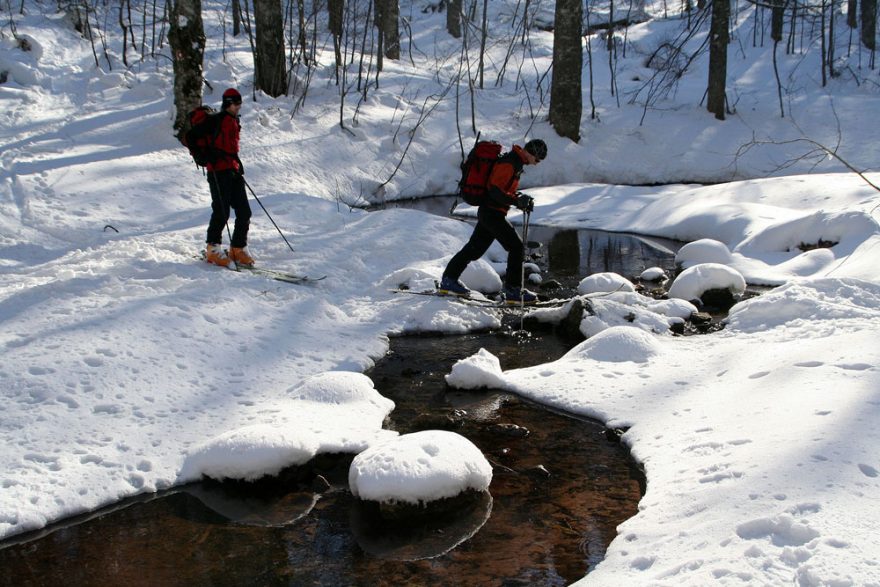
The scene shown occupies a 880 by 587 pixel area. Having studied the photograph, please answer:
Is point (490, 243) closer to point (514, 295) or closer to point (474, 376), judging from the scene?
point (514, 295)

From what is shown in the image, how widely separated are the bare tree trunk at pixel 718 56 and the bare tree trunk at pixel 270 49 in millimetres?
8862

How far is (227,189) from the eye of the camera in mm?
8070

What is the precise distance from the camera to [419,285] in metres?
8.62

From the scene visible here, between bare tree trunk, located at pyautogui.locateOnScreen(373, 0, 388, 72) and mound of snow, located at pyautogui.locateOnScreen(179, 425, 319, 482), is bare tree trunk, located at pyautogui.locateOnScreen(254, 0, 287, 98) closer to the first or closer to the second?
bare tree trunk, located at pyautogui.locateOnScreen(373, 0, 388, 72)

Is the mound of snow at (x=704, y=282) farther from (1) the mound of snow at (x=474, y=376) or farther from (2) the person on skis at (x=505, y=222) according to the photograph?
(1) the mound of snow at (x=474, y=376)

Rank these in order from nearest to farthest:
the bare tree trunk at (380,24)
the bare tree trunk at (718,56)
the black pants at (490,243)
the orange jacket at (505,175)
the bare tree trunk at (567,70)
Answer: the orange jacket at (505,175)
the black pants at (490,243)
the bare tree trunk at (567,70)
the bare tree trunk at (718,56)
the bare tree trunk at (380,24)

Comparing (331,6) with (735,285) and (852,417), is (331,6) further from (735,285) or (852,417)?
(852,417)

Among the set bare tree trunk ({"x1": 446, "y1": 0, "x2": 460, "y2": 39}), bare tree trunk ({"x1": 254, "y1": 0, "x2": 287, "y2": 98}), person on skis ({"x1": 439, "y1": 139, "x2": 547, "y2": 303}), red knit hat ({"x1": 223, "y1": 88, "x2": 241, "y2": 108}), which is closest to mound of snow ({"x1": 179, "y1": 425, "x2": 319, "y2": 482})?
person on skis ({"x1": 439, "y1": 139, "x2": 547, "y2": 303})

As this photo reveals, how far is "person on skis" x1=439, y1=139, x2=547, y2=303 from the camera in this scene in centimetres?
772

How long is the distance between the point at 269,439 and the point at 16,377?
1934mm

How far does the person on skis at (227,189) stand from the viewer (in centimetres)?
783

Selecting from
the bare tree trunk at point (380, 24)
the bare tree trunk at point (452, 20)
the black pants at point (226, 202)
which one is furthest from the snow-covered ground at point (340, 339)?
the bare tree trunk at point (452, 20)

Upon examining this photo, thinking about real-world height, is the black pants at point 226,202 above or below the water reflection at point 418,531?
above

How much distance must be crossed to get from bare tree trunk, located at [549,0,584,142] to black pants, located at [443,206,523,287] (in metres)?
9.47
